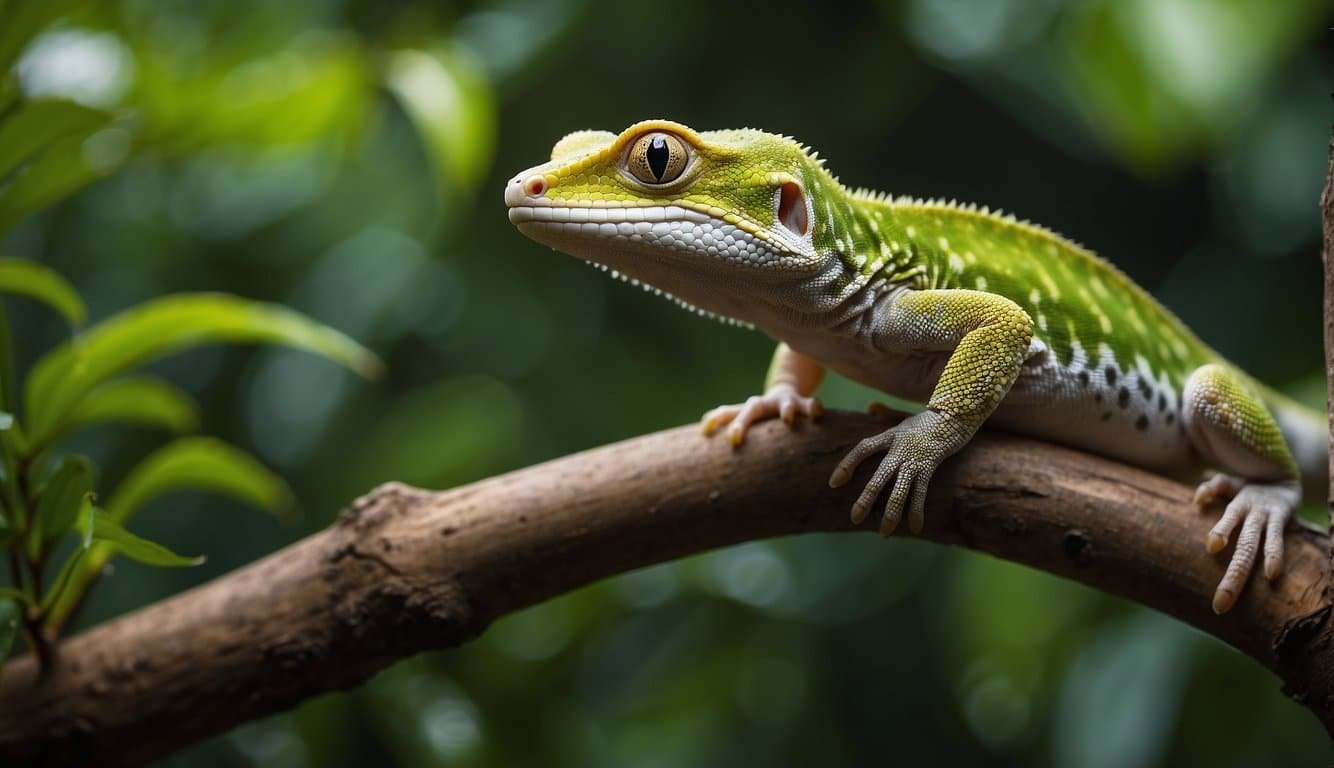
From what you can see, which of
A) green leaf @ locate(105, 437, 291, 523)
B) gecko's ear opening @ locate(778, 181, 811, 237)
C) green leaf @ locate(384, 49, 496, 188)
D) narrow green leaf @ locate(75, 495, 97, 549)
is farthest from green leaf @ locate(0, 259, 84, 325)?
gecko's ear opening @ locate(778, 181, 811, 237)

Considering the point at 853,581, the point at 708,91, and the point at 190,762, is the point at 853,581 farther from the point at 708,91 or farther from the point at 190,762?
the point at 190,762

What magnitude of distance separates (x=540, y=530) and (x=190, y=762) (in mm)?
2341

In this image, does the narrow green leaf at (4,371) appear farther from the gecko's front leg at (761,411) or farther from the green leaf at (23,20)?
the gecko's front leg at (761,411)

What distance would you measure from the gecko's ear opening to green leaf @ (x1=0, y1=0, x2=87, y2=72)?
51.5 inches

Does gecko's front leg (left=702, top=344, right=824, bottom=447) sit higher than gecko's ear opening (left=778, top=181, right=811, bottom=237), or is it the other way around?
gecko's ear opening (left=778, top=181, right=811, bottom=237)

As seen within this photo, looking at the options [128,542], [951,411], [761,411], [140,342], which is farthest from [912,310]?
[140,342]

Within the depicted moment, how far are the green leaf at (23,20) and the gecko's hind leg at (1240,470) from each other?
215 cm

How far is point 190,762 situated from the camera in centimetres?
348

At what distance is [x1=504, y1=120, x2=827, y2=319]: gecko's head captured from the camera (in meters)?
1.71

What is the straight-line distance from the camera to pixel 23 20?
1.92m

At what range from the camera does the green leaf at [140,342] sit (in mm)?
1970

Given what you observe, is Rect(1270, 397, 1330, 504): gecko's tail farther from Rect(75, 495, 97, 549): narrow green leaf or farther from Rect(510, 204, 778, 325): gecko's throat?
Rect(75, 495, 97, 549): narrow green leaf

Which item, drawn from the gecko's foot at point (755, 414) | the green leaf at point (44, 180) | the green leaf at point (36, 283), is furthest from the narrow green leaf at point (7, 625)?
the gecko's foot at point (755, 414)

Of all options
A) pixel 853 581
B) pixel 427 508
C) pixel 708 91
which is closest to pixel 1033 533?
pixel 427 508
